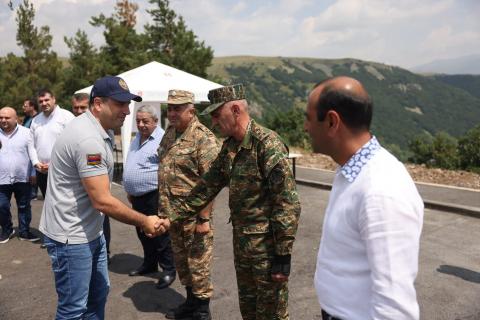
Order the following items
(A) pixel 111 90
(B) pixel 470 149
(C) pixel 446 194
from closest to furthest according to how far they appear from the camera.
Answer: (A) pixel 111 90
(C) pixel 446 194
(B) pixel 470 149

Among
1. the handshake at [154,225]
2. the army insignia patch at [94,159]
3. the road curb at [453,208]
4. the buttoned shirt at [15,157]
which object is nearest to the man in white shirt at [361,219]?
the army insignia patch at [94,159]

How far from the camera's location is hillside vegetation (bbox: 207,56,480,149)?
129500mm

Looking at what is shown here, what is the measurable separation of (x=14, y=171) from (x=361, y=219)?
5944mm

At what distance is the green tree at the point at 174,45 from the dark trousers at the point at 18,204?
1805 centimetres

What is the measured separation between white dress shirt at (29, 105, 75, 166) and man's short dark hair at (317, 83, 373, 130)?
17.4 ft

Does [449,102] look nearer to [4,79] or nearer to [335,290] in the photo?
[4,79]

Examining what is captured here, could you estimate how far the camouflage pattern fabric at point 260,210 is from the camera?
2.67m

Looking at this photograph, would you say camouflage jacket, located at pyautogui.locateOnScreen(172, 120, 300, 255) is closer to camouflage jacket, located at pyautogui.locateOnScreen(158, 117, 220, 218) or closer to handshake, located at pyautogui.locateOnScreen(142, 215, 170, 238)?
handshake, located at pyautogui.locateOnScreen(142, 215, 170, 238)

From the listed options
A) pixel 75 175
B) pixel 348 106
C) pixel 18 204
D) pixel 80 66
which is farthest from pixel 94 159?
pixel 80 66

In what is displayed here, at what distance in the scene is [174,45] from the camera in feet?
82.2

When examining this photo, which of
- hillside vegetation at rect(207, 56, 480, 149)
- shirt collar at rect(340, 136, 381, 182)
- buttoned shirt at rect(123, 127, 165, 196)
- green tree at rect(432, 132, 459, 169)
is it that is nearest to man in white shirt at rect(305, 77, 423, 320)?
shirt collar at rect(340, 136, 381, 182)

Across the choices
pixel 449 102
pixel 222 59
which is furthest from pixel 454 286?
pixel 222 59

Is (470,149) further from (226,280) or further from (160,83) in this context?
(226,280)

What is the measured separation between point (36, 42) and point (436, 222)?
25.0 metres
